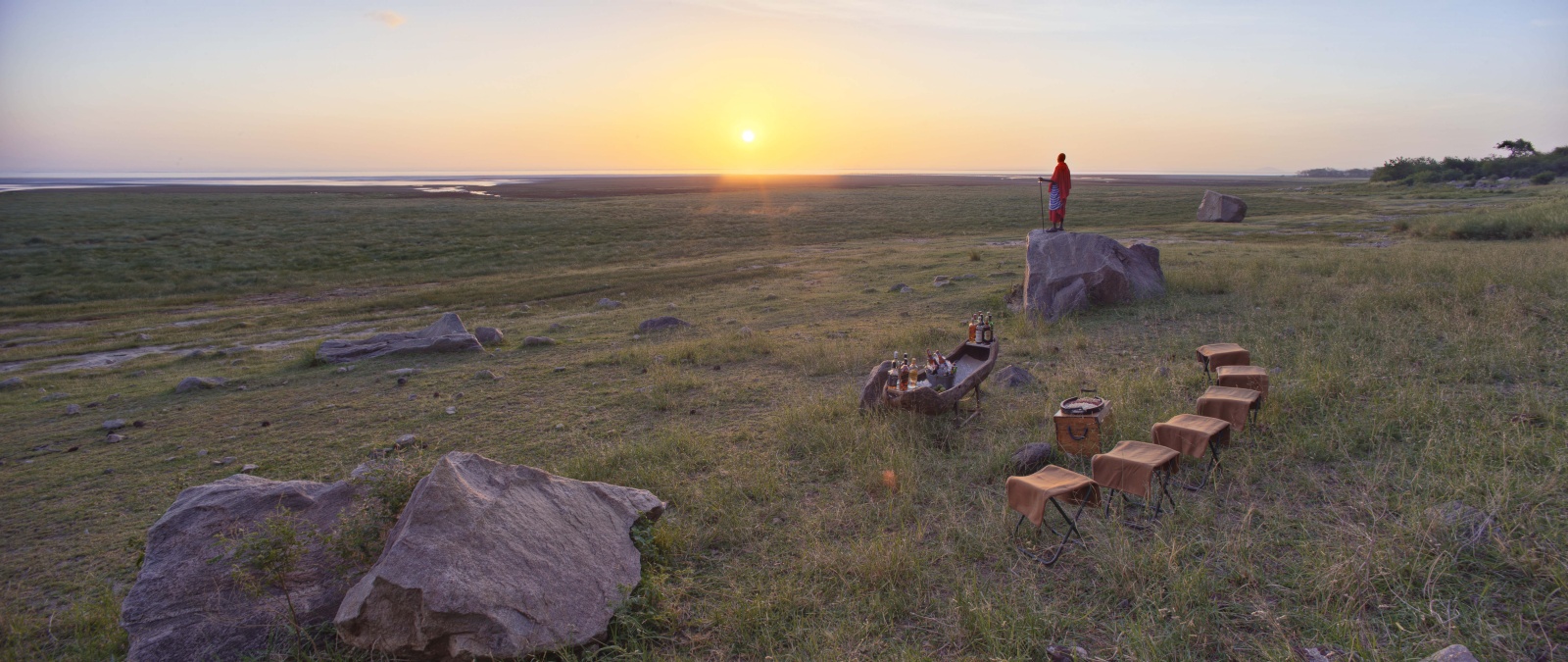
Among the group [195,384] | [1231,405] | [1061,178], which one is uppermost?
[1061,178]

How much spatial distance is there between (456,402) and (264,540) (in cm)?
638

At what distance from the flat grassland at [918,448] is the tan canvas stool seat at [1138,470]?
280mm

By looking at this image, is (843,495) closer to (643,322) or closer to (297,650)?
(297,650)

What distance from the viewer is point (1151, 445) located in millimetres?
6035

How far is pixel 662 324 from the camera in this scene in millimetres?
16438

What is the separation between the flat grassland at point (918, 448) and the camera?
4.61m

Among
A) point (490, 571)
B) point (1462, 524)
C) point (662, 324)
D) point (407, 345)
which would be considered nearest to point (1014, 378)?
point (1462, 524)

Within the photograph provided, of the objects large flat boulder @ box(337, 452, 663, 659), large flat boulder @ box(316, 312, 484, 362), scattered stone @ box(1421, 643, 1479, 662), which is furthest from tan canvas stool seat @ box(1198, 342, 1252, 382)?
large flat boulder @ box(316, 312, 484, 362)

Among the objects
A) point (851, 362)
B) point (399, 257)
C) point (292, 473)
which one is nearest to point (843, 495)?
point (851, 362)

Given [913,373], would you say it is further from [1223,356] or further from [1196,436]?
[1223,356]

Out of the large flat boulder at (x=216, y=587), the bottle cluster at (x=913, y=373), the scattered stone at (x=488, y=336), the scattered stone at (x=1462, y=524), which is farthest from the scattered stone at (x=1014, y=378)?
the scattered stone at (x=488, y=336)

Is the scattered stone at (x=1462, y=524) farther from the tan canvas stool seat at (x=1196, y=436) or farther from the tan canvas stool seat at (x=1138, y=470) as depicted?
the tan canvas stool seat at (x=1138, y=470)

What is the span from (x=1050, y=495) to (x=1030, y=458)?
1.84 m

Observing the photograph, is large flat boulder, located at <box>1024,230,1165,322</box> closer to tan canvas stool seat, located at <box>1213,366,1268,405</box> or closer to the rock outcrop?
tan canvas stool seat, located at <box>1213,366,1268,405</box>
